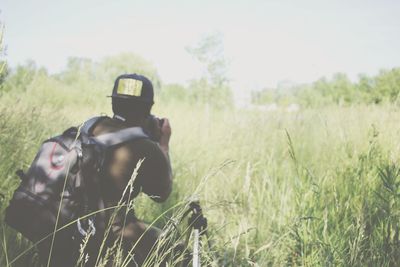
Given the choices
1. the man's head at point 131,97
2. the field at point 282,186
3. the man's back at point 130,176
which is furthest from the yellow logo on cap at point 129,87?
the field at point 282,186

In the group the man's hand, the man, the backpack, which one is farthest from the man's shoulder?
the man's hand

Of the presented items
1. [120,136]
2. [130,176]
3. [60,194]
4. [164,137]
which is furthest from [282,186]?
[60,194]

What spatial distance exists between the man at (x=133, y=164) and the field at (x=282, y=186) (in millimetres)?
358

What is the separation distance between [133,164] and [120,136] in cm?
15

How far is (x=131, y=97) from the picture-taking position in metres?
1.91

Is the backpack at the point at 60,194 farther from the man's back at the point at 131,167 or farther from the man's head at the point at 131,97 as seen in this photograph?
the man's head at the point at 131,97

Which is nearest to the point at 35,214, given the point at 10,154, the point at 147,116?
the point at 147,116

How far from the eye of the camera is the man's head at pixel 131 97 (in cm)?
191

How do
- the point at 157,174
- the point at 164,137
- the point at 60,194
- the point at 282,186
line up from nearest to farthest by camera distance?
the point at 60,194, the point at 157,174, the point at 164,137, the point at 282,186

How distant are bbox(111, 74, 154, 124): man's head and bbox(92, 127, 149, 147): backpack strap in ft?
0.63

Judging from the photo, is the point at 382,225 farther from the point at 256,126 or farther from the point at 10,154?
the point at 256,126

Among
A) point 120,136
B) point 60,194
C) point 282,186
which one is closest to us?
point 60,194

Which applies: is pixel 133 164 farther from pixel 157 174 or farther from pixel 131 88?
pixel 131 88

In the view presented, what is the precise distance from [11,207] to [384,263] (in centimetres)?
184
